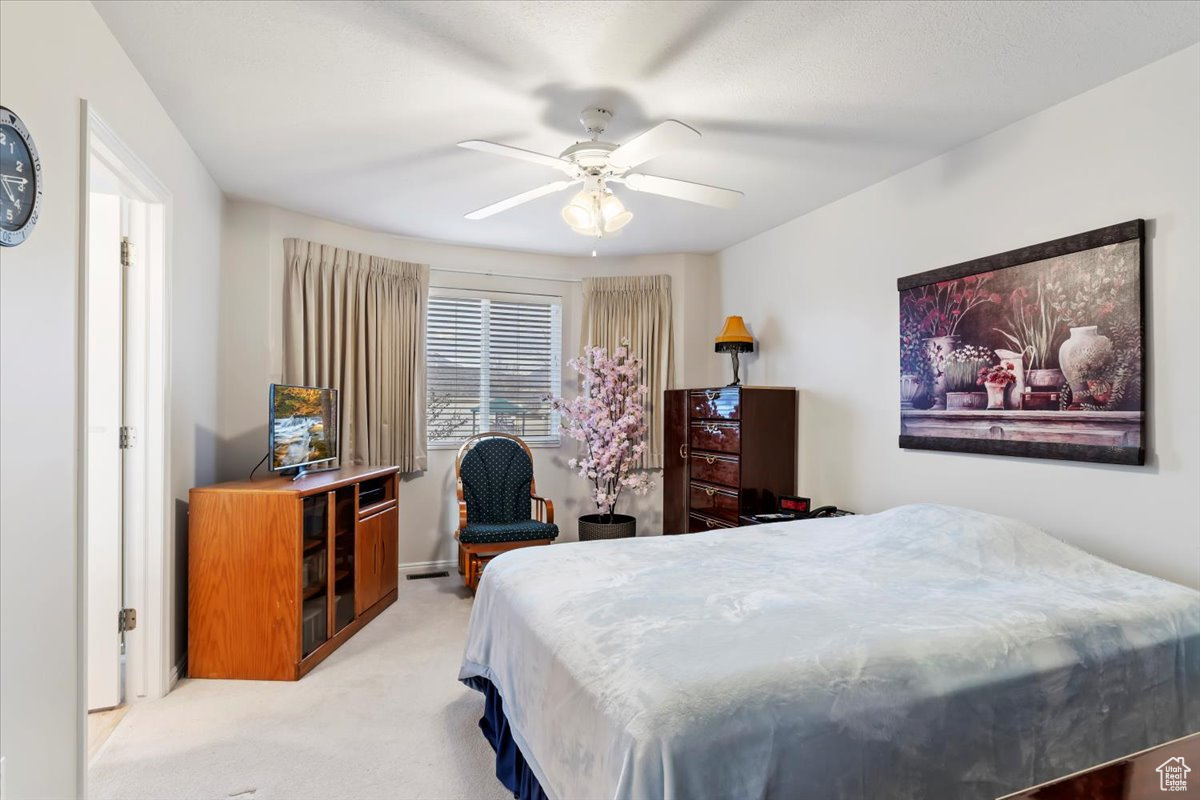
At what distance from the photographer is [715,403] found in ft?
14.0

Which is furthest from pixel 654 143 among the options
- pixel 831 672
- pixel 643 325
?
pixel 643 325

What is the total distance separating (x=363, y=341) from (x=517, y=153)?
2476 millimetres

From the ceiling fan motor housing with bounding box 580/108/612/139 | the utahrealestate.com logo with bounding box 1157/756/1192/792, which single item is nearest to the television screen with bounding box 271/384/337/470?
the ceiling fan motor housing with bounding box 580/108/612/139

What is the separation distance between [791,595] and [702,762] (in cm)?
79

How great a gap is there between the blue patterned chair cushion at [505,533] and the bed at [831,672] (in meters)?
1.77

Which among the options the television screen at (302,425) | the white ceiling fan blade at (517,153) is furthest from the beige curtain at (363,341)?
the white ceiling fan blade at (517,153)

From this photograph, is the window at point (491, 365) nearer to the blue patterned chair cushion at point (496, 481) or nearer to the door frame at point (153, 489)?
the blue patterned chair cushion at point (496, 481)

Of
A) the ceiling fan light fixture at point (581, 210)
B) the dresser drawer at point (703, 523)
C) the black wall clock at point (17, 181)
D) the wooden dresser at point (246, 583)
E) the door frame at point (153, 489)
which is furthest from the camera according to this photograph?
the dresser drawer at point (703, 523)

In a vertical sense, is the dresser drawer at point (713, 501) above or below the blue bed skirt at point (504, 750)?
above

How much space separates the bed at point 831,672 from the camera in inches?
51.5

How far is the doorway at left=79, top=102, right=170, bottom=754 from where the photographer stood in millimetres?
2648

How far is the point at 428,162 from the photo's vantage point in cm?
324

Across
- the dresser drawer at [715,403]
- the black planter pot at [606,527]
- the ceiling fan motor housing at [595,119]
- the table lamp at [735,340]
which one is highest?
the ceiling fan motor housing at [595,119]

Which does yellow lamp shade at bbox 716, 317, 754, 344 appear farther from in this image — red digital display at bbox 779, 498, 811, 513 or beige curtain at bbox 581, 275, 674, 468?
red digital display at bbox 779, 498, 811, 513
